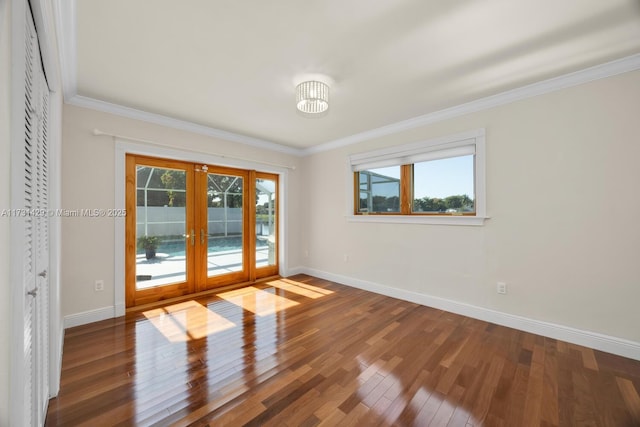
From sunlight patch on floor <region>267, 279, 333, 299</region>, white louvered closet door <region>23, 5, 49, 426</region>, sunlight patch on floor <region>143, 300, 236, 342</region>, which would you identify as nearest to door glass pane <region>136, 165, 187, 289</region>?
sunlight patch on floor <region>143, 300, 236, 342</region>

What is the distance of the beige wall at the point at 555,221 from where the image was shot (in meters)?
2.29

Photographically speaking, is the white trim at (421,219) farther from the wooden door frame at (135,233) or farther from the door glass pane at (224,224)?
the wooden door frame at (135,233)

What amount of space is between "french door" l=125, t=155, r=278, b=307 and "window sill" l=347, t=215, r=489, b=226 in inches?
67.5

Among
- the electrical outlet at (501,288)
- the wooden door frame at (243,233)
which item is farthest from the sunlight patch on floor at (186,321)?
the electrical outlet at (501,288)

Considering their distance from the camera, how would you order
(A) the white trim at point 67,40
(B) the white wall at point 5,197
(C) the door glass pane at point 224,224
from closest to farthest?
(B) the white wall at point 5,197
(A) the white trim at point 67,40
(C) the door glass pane at point 224,224

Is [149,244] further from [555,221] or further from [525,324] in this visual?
[555,221]

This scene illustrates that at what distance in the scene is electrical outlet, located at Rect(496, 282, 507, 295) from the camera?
9.45 feet

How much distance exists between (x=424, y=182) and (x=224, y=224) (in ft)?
10.3

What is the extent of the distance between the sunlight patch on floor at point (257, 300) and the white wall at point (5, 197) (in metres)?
2.58

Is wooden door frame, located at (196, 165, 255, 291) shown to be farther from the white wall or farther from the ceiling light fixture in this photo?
the white wall

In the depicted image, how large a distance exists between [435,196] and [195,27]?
3.10 meters

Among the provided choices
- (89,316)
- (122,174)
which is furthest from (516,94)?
(89,316)

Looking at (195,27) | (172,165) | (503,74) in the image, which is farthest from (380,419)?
(172,165)

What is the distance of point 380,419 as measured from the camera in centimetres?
161
